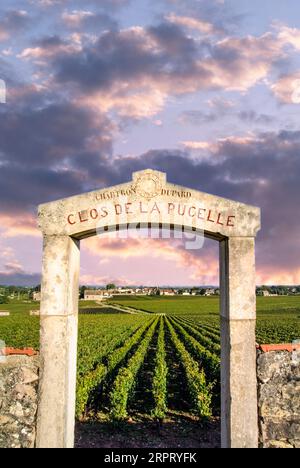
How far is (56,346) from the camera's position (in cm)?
642

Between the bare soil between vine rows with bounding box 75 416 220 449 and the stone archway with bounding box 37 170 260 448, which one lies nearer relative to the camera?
the stone archway with bounding box 37 170 260 448

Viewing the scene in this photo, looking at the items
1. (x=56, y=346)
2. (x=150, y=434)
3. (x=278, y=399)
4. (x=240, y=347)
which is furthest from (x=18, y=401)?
(x=150, y=434)

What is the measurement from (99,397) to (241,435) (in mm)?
9254

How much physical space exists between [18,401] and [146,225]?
3270 mm

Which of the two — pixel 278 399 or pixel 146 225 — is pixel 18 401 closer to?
pixel 146 225

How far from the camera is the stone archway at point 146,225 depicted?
21.0 ft

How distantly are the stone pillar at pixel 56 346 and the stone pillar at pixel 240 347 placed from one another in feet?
7.88

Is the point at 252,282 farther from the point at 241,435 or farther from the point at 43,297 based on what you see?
the point at 43,297

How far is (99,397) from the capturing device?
14719 millimetres

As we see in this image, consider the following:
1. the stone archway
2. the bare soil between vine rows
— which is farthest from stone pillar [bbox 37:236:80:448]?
the bare soil between vine rows

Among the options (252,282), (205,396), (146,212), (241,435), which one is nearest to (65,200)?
(146,212)

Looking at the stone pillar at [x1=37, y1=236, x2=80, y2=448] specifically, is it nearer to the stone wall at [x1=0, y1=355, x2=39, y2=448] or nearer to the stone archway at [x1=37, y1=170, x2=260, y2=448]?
the stone archway at [x1=37, y1=170, x2=260, y2=448]

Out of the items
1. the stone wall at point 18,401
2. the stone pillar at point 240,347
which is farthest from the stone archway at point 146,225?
the stone wall at point 18,401

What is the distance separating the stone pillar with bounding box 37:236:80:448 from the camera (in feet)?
20.9
